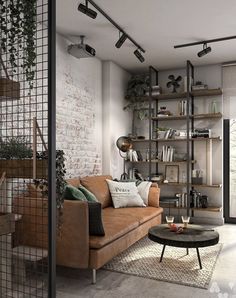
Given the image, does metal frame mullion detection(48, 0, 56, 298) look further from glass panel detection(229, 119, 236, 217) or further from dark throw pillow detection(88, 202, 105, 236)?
glass panel detection(229, 119, 236, 217)

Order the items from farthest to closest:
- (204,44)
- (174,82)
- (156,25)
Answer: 1. (174,82)
2. (204,44)
3. (156,25)

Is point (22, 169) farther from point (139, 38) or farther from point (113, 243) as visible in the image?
point (139, 38)

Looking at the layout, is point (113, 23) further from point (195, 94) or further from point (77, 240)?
point (77, 240)

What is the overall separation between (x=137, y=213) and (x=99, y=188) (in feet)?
2.33

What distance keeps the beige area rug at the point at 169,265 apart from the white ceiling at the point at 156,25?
291 cm

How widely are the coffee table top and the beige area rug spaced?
1.05ft

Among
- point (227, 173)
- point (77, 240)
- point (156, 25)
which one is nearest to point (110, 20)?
point (156, 25)

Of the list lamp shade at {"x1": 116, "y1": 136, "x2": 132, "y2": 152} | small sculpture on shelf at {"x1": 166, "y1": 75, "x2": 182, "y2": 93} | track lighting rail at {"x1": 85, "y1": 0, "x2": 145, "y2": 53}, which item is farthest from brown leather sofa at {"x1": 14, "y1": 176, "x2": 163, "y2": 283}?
small sculpture on shelf at {"x1": 166, "y1": 75, "x2": 182, "y2": 93}

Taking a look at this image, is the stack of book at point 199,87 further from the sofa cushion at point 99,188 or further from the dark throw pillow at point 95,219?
the dark throw pillow at point 95,219

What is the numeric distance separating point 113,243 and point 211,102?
3669 mm

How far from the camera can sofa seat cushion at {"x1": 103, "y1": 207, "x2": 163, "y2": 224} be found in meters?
4.07

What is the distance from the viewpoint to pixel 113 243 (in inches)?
127

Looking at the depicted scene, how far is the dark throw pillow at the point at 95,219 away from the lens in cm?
300

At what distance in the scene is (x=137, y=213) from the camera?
14.0 feet
